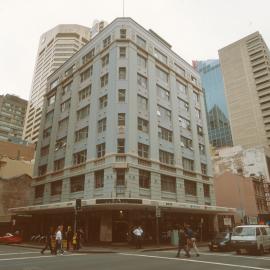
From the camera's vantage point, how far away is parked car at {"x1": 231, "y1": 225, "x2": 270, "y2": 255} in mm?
16938

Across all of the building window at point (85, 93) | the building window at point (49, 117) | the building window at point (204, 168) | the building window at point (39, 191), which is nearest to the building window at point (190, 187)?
the building window at point (204, 168)

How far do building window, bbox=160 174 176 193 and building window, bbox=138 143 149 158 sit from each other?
2.99m

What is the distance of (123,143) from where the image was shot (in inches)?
1102

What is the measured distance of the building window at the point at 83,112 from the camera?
33453 mm

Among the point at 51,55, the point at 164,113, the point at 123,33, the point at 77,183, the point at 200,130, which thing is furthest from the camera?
the point at 51,55

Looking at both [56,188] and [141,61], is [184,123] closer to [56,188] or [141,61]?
[141,61]

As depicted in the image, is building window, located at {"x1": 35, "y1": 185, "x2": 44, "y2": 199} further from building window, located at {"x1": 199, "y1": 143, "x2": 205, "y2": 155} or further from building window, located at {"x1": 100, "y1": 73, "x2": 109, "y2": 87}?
building window, located at {"x1": 199, "y1": 143, "x2": 205, "y2": 155}

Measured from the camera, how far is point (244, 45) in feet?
381

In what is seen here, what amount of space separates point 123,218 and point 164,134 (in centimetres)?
1112

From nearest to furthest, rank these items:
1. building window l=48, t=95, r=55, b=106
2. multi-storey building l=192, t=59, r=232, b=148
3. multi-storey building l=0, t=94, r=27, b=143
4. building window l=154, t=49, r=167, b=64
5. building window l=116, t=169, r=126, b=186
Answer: building window l=116, t=169, r=126, b=186 < building window l=154, t=49, r=167, b=64 < building window l=48, t=95, r=55, b=106 < multi-storey building l=0, t=94, r=27, b=143 < multi-storey building l=192, t=59, r=232, b=148

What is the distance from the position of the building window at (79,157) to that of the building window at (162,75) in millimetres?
13505

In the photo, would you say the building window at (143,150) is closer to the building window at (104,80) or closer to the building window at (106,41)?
the building window at (104,80)

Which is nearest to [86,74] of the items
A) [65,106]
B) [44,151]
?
[65,106]

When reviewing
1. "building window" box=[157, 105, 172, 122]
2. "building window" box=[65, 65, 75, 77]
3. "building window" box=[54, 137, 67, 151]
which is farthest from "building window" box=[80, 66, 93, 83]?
"building window" box=[157, 105, 172, 122]
